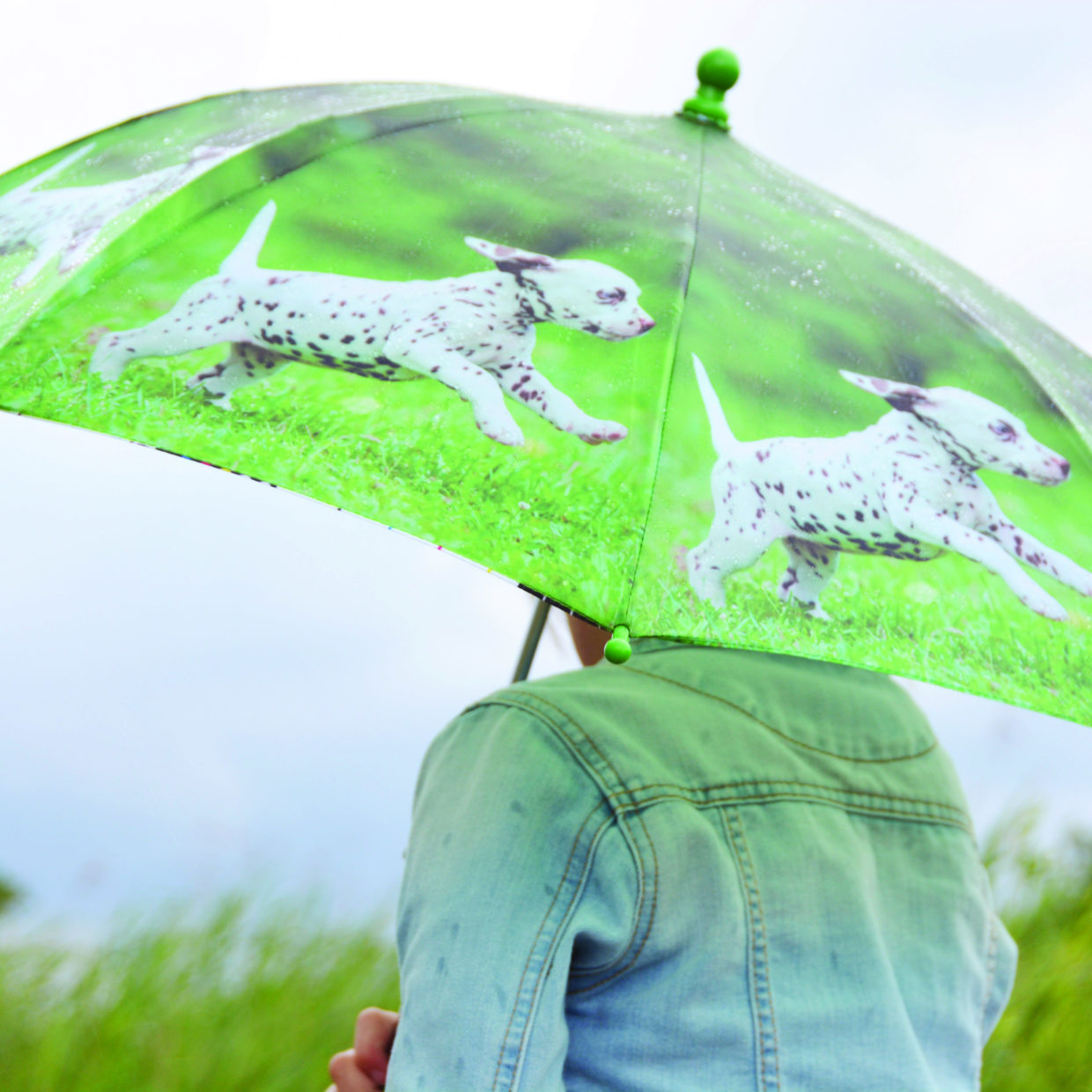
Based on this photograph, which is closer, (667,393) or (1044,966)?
(667,393)

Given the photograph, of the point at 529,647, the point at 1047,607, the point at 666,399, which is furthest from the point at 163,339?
the point at 529,647

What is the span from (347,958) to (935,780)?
2777 mm

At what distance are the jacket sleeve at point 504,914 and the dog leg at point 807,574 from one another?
0.31m

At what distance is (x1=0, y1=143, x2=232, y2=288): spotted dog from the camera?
91 centimetres

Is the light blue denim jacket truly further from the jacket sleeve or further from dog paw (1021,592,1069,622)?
dog paw (1021,592,1069,622)

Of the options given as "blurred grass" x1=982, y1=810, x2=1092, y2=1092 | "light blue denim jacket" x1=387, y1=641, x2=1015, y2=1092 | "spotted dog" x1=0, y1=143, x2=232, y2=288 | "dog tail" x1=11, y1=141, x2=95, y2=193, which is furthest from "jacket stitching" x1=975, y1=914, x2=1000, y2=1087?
"blurred grass" x1=982, y1=810, x2=1092, y2=1092

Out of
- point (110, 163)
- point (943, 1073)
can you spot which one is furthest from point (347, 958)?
point (110, 163)

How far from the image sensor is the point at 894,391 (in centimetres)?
96

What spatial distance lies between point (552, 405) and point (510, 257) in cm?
16

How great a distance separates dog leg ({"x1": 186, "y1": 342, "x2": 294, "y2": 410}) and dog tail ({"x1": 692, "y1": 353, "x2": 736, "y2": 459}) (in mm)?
322

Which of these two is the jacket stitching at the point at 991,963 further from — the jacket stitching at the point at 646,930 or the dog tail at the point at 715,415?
the dog tail at the point at 715,415

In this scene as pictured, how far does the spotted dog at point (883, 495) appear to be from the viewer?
0.81 metres

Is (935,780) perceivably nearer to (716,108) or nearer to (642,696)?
(642,696)

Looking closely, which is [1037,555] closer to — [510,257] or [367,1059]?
[510,257]
